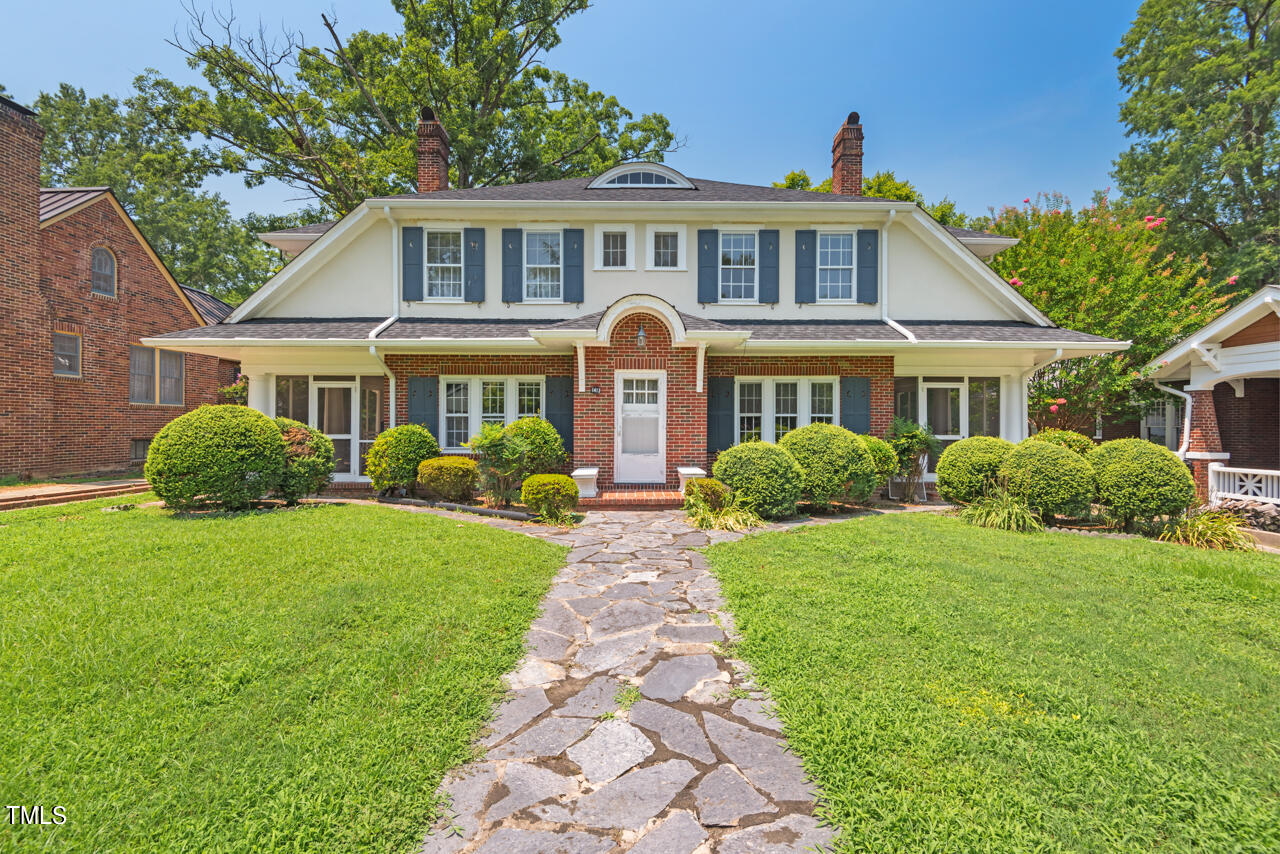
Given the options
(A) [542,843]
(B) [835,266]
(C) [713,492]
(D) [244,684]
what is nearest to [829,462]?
(C) [713,492]

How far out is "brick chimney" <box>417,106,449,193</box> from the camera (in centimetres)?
1343

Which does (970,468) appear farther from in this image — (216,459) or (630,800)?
(216,459)

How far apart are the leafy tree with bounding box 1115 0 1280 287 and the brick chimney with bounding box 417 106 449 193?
85.7 feet

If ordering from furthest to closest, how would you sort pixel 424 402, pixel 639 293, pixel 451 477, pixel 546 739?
pixel 424 402
pixel 639 293
pixel 451 477
pixel 546 739

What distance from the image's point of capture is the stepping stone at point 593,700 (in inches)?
130

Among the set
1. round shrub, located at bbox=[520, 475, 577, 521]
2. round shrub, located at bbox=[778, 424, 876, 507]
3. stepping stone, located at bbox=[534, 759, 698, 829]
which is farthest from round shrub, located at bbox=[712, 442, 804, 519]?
stepping stone, located at bbox=[534, 759, 698, 829]

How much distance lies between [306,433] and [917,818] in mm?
9986

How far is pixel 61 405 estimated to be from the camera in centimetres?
1308

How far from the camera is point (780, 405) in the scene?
11969 mm

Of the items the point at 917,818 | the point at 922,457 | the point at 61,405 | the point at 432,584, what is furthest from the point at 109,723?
the point at 61,405

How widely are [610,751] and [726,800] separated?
692 millimetres

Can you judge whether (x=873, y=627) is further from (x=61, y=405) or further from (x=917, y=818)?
(x=61, y=405)

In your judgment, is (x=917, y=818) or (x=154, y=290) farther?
(x=154, y=290)

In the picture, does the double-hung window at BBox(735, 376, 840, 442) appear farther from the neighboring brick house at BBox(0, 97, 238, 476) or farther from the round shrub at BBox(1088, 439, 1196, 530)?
the neighboring brick house at BBox(0, 97, 238, 476)
